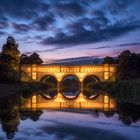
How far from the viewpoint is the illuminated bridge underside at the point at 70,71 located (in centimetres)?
13325

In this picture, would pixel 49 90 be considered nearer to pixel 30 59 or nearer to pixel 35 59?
pixel 30 59

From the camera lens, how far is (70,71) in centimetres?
14000

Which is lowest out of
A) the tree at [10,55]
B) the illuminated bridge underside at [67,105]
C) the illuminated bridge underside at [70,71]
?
the illuminated bridge underside at [67,105]

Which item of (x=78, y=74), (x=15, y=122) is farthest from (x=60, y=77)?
(x=15, y=122)

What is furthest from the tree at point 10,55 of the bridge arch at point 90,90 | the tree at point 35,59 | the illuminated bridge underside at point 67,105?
the tree at point 35,59

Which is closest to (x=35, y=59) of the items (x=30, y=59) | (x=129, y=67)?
(x=30, y=59)

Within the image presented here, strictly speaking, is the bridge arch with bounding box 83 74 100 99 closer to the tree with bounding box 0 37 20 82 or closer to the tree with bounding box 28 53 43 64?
the tree with bounding box 0 37 20 82

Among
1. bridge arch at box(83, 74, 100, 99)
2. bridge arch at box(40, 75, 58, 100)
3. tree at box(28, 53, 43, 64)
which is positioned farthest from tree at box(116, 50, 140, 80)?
tree at box(28, 53, 43, 64)

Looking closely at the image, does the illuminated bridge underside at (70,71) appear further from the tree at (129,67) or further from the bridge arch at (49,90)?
the tree at (129,67)

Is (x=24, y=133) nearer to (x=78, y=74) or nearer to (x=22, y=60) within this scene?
(x=78, y=74)

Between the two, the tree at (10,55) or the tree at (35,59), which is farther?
the tree at (35,59)

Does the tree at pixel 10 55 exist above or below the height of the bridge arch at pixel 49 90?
above

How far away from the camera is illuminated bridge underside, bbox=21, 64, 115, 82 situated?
437 feet

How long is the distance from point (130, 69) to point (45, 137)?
63.8 meters
